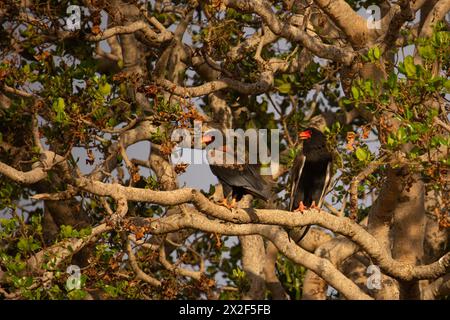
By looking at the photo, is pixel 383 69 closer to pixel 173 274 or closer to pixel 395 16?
pixel 395 16

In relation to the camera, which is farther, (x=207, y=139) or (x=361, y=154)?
(x=207, y=139)

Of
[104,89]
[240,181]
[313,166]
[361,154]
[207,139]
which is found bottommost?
[361,154]

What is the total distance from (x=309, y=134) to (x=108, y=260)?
3.08 meters

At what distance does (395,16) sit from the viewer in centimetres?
1166

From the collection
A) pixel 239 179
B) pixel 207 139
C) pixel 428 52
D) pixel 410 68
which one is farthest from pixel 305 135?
pixel 410 68

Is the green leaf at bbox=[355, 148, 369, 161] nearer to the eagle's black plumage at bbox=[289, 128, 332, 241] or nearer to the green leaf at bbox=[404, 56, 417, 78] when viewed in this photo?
the green leaf at bbox=[404, 56, 417, 78]

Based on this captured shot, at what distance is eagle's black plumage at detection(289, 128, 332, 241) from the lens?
12.5m

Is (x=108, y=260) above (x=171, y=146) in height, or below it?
below

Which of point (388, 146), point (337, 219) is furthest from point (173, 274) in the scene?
point (388, 146)

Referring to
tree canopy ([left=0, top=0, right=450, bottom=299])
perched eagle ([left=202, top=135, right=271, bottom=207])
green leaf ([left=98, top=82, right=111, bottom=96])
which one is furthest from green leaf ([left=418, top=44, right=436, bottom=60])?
green leaf ([left=98, top=82, right=111, bottom=96])

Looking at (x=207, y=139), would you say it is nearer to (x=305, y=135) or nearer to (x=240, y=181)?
(x=240, y=181)

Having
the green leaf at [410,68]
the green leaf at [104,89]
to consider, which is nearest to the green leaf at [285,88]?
the green leaf at [104,89]

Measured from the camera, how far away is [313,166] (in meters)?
12.5
